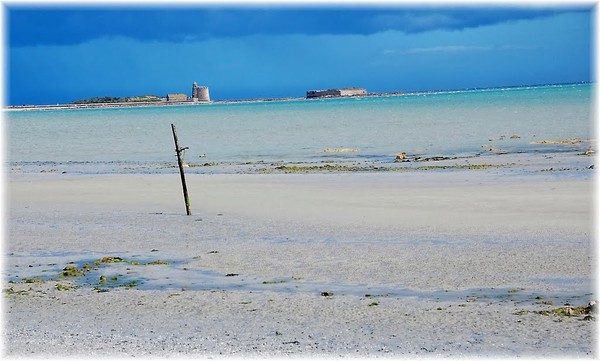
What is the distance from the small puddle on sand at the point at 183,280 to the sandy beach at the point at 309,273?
4cm

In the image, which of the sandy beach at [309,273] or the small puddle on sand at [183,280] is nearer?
the sandy beach at [309,273]

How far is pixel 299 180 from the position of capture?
24.3 metres

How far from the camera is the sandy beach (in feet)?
25.6

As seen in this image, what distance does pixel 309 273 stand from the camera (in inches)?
438

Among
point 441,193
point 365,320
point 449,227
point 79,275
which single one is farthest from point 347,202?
point 365,320

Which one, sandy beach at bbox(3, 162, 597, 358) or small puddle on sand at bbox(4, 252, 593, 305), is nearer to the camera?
sandy beach at bbox(3, 162, 597, 358)

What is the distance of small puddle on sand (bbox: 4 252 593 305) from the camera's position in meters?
9.52

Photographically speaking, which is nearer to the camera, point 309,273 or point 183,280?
point 183,280

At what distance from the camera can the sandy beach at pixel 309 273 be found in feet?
25.6

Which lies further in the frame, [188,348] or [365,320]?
[365,320]

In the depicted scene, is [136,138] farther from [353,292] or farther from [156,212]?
[353,292]

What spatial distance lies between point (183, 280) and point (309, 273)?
6.09ft

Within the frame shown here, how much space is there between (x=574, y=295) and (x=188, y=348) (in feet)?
16.0

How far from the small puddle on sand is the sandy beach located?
0.14ft
